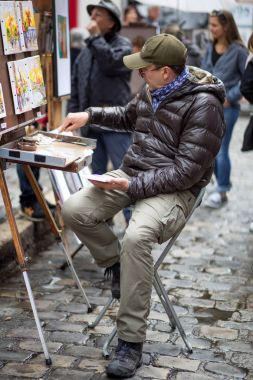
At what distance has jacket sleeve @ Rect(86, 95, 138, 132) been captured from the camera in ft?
14.3

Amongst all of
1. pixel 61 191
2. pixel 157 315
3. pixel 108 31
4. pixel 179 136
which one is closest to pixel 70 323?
pixel 157 315

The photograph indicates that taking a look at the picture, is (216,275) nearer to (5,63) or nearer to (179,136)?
(179,136)

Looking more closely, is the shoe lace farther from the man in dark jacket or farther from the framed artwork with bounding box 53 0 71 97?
the man in dark jacket

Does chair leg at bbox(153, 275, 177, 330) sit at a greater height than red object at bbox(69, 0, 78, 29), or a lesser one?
lesser

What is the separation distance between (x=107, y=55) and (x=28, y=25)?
1799 millimetres

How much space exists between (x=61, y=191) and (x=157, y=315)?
1069 millimetres

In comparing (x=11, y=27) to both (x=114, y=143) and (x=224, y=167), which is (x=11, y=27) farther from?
(x=224, y=167)

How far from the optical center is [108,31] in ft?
20.0

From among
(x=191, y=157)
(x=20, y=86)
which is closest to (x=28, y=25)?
(x=20, y=86)

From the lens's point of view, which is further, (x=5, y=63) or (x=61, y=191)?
(x=61, y=191)

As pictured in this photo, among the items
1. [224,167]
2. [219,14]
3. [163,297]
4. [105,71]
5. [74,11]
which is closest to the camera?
[163,297]

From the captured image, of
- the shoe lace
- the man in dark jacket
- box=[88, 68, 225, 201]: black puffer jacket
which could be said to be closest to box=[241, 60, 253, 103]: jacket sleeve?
the man in dark jacket

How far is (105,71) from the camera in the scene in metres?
6.03

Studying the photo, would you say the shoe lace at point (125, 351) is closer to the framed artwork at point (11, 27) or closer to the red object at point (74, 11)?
the framed artwork at point (11, 27)
